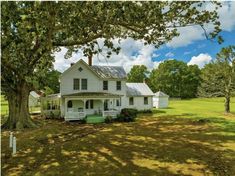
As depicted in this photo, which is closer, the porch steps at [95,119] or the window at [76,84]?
the porch steps at [95,119]

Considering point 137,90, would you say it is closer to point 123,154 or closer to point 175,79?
point 123,154

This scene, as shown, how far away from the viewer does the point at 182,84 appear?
102750mm

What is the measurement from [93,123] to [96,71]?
9.42 metres

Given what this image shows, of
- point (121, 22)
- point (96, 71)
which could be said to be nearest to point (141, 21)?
point (121, 22)

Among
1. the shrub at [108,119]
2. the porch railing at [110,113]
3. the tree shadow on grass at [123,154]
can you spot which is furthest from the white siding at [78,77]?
the tree shadow on grass at [123,154]

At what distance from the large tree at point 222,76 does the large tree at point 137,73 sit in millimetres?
65430

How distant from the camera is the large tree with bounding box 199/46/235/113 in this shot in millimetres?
42062

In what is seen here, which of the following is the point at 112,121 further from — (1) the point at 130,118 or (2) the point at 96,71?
(2) the point at 96,71

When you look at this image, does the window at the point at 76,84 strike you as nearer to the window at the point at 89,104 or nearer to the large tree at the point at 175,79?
the window at the point at 89,104

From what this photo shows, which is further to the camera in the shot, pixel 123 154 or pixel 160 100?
pixel 160 100

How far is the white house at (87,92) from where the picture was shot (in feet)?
109

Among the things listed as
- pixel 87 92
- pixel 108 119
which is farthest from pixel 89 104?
pixel 108 119

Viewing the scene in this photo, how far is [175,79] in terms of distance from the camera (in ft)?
340

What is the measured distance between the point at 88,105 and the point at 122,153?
64.4ft
